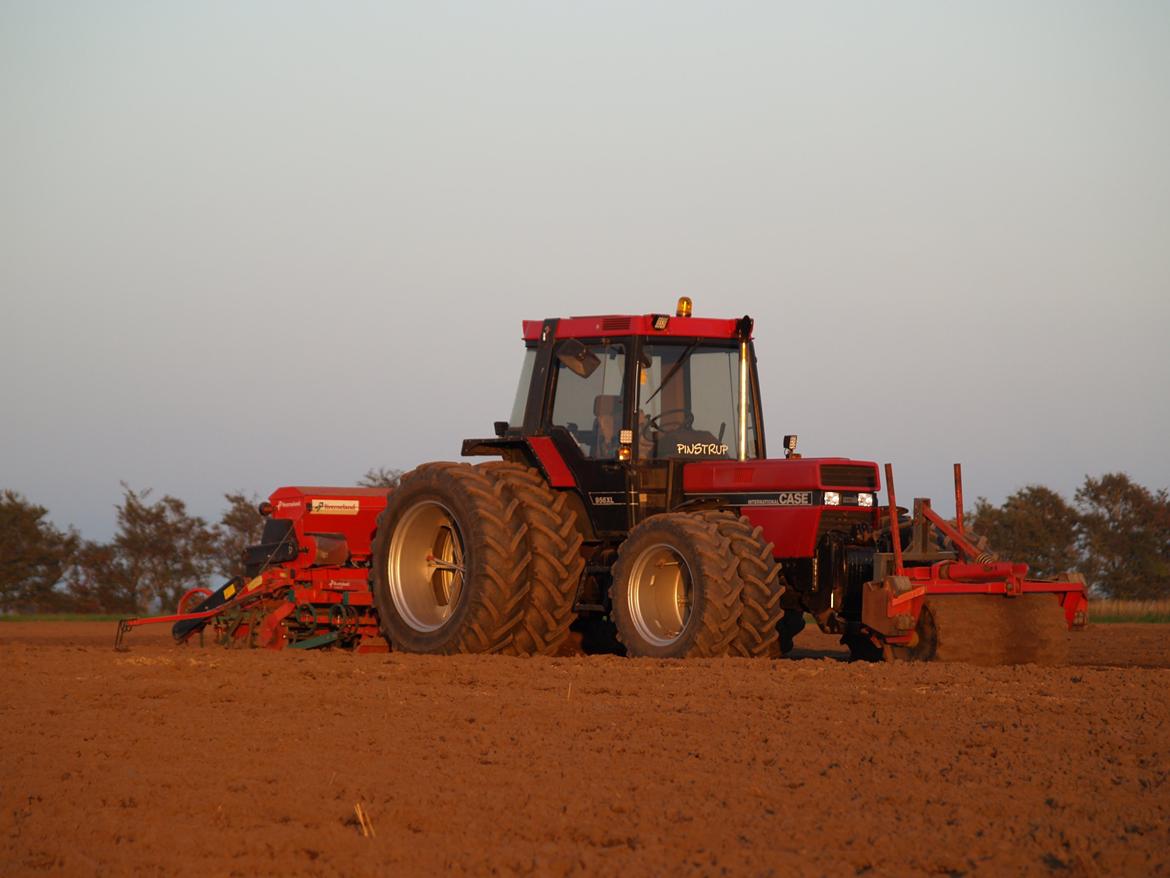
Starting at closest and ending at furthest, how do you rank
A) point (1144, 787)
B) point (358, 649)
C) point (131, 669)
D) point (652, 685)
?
point (1144, 787), point (652, 685), point (131, 669), point (358, 649)

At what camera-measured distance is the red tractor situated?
1060cm

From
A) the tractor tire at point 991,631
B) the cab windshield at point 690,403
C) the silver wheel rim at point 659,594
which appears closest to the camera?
the tractor tire at point 991,631

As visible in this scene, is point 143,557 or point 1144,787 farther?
point 143,557

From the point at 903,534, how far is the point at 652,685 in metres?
3.18

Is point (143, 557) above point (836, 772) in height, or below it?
above

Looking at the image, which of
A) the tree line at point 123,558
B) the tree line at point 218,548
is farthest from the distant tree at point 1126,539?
the tree line at point 123,558

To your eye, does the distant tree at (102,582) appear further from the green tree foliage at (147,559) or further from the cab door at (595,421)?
the cab door at (595,421)

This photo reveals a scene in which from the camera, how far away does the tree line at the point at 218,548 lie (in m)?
35.6

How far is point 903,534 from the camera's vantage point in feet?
38.4

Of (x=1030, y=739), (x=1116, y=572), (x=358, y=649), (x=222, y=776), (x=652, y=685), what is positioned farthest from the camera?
(x=1116, y=572)

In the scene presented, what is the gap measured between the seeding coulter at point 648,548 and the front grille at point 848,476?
14 mm

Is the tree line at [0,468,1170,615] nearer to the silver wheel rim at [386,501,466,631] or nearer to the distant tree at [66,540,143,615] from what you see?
the distant tree at [66,540,143,615]

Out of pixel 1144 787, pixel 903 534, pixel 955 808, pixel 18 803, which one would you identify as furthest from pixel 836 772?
pixel 903 534

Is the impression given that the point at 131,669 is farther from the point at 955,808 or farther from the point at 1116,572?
the point at 1116,572
